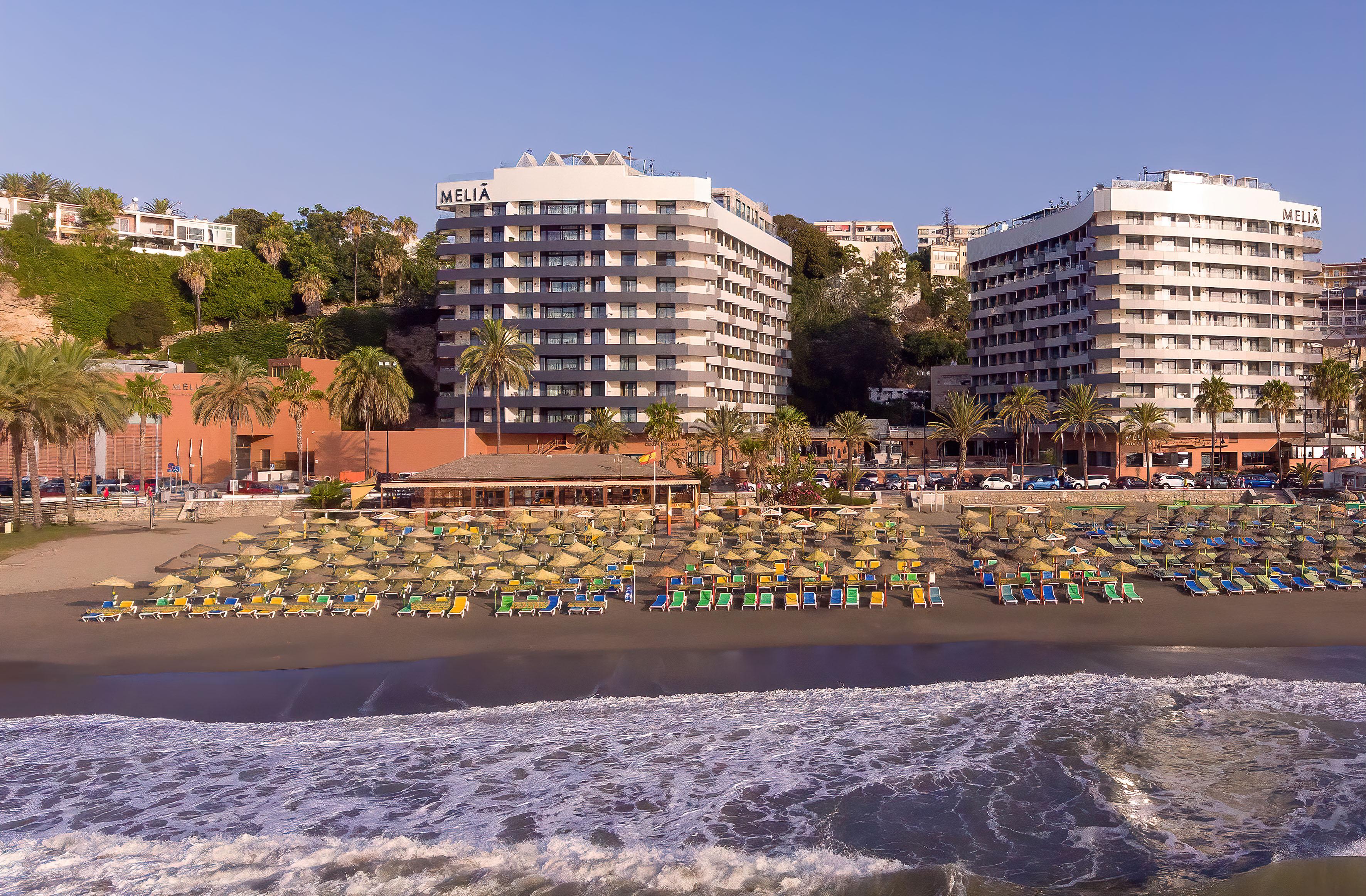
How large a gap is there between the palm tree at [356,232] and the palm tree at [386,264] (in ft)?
6.86

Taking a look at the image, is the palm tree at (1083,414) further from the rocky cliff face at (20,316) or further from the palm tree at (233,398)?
the rocky cliff face at (20,316)

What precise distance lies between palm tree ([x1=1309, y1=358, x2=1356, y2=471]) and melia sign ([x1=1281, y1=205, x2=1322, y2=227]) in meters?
16.4

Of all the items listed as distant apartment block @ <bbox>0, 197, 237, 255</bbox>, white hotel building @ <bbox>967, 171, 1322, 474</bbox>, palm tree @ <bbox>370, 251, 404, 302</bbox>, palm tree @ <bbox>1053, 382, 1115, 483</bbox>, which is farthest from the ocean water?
distant apartment block @ <bbox>0, 197, 237, 255</bbox>

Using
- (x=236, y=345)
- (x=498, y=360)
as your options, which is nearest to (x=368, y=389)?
(x=498, y=360)

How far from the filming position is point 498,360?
60.6 metres

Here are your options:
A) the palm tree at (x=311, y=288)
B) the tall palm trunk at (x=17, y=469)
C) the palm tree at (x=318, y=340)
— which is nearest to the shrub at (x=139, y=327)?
the palm tree at (x=318, y=340)

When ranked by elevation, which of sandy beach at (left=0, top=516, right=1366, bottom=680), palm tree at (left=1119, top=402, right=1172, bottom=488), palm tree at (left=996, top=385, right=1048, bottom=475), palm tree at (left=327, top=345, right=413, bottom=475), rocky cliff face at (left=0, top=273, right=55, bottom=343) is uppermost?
rocky cliff face at (left=0, top=273, right=55, bottom=343)

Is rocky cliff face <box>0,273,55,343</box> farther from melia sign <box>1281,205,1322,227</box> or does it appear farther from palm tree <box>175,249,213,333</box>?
melia sign <box>1281,205,1322,227</box>

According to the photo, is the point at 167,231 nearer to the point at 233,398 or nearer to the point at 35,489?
the point at 233,398

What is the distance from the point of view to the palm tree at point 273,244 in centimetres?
9681

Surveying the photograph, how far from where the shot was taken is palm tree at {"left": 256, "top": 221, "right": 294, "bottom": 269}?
96.8 metres

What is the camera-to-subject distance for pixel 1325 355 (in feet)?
285

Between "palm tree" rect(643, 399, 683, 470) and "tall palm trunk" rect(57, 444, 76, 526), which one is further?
"palm tree" rect(643, 399, 683, 470)

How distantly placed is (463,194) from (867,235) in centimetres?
11191
